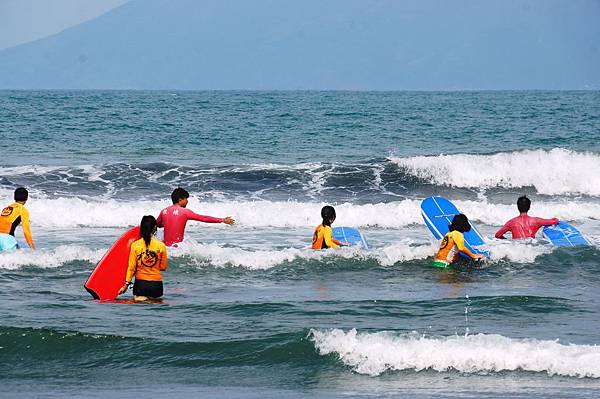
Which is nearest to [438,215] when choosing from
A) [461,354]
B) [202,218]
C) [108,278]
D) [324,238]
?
[324,238]

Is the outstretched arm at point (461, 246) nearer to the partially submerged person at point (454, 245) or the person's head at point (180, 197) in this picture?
the partially submerged person at point (454, 245)

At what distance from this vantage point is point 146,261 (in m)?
9.89

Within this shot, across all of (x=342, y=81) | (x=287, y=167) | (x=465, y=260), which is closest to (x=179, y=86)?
(x=342, y=81)

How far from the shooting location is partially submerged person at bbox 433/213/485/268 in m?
12.2

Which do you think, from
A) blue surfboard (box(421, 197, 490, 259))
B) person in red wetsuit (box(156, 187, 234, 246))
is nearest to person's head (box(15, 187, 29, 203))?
person in red wetsuit (box(156, 187, 234, 246))

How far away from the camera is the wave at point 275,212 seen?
18094mm

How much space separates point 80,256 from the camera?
43.0 ft

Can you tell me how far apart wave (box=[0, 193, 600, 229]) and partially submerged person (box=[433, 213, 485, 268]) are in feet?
17.2

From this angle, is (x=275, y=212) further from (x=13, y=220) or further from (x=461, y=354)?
(x=461, y=354)

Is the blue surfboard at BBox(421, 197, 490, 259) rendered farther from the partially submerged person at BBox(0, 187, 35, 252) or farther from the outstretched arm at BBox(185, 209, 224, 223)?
the partially submerged person at BBox(0, 187, 35, 252)

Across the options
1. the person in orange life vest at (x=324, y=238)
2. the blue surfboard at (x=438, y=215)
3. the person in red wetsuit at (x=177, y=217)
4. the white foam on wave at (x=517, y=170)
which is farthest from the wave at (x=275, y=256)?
the white foam on wave at (x=517, y=170)

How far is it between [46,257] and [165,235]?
1765 mm

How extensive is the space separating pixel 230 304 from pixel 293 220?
7.83 m

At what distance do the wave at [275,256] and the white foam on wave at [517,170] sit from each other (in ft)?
33.8
